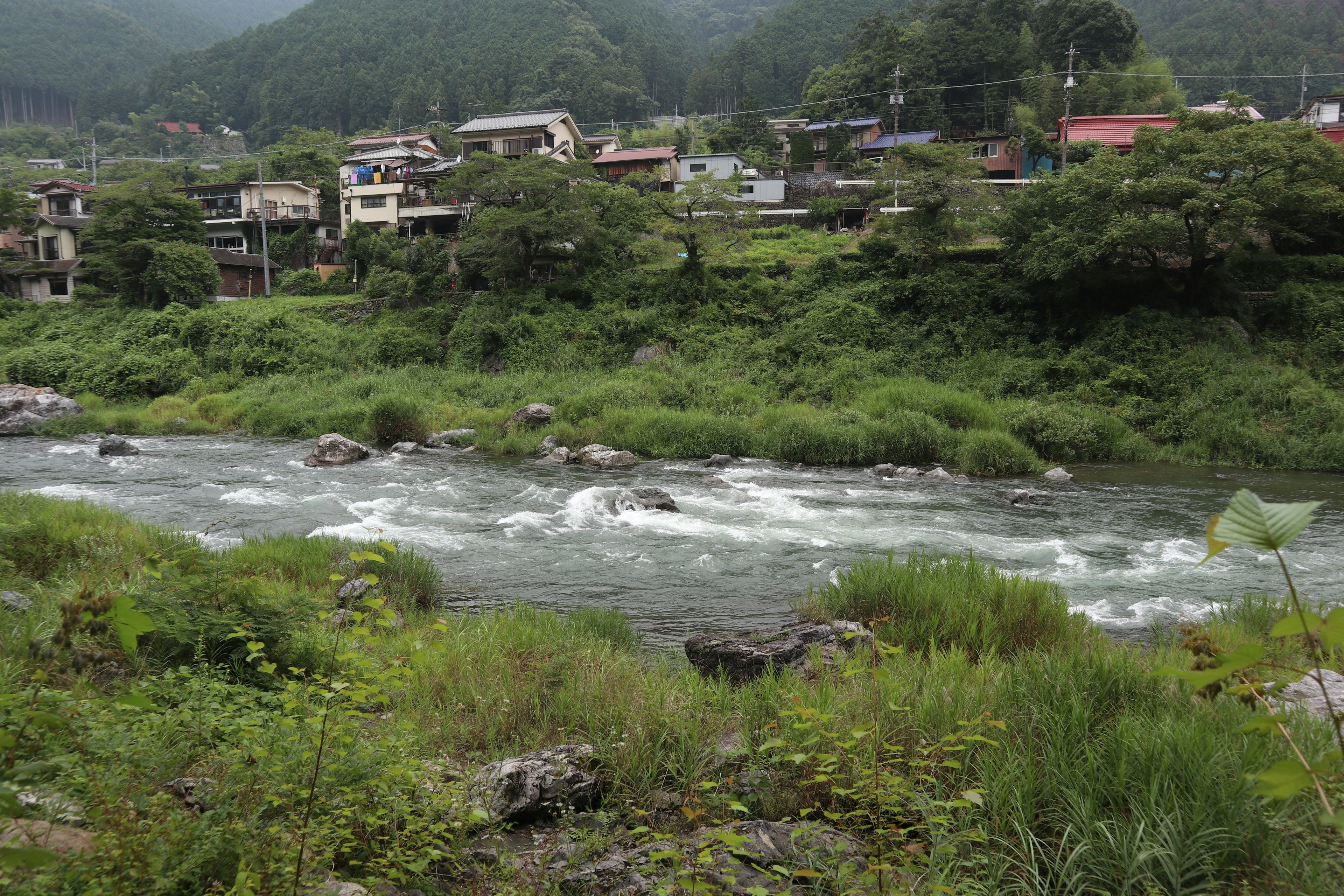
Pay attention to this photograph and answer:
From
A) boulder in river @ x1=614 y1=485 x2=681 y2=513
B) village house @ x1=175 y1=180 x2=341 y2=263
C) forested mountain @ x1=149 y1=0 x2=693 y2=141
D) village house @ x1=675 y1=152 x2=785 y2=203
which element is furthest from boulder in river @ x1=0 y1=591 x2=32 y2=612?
forested mountain @ x1=149 y1=0 x2=693 y2=141

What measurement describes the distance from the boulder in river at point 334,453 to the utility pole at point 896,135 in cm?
2050

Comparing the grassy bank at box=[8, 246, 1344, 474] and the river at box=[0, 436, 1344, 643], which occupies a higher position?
the grassy bank at box=[8, 246, 1344, 474]

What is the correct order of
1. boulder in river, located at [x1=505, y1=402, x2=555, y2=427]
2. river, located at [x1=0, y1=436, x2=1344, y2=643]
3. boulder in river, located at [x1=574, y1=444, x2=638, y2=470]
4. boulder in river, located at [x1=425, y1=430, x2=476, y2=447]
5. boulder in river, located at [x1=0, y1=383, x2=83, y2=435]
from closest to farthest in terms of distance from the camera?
river, located at [x1=0, y1=436, x2=1344, y2=643] < boulder in river, located at [x1=574, y1=444, x2=638, y2=470] < boulder in river, located at [x1=425, y1=430, x2=476, y2=447] < boulder in river, located at [x1=505, y1=402, x2=555, y2=427] < boulder in river, located at [x1=0, y1=383, x2=83, y2=435]

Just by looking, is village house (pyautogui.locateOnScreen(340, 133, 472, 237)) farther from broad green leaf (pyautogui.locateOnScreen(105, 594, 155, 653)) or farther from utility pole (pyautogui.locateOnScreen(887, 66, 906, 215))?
broad green leaf (pyautogui.locateOnScreen(105, 594, 155, 653))

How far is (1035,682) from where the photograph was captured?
4.77 metres

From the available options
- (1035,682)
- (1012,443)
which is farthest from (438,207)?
(1035,682)

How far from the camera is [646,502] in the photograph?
1455 centimetres

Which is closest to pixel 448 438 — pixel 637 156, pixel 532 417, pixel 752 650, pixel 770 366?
pixel 532 417

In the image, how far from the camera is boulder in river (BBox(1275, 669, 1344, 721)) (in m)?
4.64

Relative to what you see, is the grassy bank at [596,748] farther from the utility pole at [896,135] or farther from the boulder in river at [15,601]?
the utility pole at [896,135]

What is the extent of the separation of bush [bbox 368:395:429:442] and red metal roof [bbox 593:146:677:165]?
101 feet

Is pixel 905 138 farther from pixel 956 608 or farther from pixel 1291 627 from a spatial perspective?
pixel 1291 627

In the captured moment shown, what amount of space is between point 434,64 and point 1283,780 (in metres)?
97.9

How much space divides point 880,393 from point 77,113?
4923 inches
